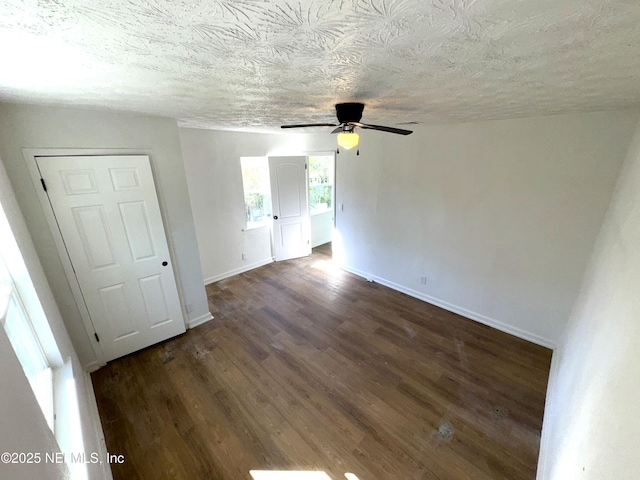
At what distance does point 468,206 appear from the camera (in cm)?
284

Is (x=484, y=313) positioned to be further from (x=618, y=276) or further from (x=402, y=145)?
(x=402, y=145)

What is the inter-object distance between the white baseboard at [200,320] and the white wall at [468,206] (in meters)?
1.00

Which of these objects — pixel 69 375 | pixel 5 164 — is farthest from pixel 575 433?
pixel 5 164

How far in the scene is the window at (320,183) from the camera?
5070mm

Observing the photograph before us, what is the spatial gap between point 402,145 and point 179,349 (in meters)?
3.47

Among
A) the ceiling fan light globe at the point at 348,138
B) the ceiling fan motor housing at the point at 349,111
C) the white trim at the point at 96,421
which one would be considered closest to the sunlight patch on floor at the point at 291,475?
the white trim at the point at 96,421

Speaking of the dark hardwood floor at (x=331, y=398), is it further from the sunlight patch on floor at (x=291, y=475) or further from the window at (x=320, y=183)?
the window at (x=320, y=183)

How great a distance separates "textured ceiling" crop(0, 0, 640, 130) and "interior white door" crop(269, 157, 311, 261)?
2734mm

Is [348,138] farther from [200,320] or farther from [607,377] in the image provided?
[200,320]

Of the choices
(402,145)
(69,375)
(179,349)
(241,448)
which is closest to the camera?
(69,375)

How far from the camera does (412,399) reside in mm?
2072

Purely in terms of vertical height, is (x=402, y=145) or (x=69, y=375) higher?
(x=402, y=145)

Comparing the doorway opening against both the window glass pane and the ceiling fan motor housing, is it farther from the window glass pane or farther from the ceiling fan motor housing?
the window glass pane

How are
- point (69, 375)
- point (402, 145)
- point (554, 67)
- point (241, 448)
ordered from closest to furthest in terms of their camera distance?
point (554, 67)
point (69, 375)
point (241, 448)
point (402, 145)
